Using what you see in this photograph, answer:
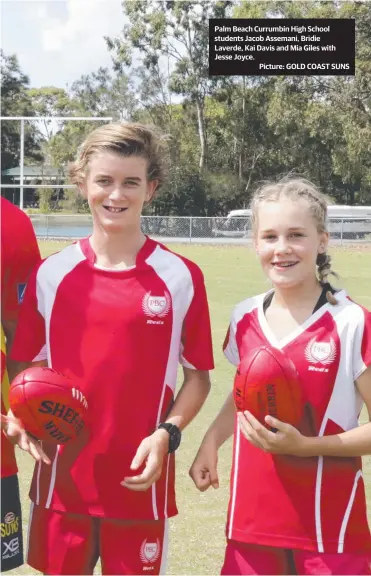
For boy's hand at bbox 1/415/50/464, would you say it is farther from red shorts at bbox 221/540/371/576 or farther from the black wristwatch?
red shorts at bbox 221/540/371/576

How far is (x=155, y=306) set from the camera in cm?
255

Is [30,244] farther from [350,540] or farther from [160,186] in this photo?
[350,540]

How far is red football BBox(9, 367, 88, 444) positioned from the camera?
2424 mm

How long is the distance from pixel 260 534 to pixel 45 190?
40.4m

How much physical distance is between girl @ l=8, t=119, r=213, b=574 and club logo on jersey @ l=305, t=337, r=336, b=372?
0.37m

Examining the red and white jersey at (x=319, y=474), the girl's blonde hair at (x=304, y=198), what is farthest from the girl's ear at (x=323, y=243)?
the red and white jersey at (x=319, y=474)

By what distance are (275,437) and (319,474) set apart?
8.4 inches

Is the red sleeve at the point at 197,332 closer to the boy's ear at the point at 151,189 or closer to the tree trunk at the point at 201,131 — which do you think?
the boy's ear at the point at 151,189

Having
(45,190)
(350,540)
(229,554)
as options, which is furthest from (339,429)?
(45,190)

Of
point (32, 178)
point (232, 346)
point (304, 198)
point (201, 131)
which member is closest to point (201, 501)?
point (232, 346)

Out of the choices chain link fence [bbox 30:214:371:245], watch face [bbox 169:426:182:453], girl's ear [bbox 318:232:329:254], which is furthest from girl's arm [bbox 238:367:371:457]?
Answer: chain link fence [bbox 30:214:371:245]

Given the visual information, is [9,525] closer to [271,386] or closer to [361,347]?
[271,386]

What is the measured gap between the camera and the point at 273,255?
2547mm

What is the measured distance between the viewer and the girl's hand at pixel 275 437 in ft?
7.65
